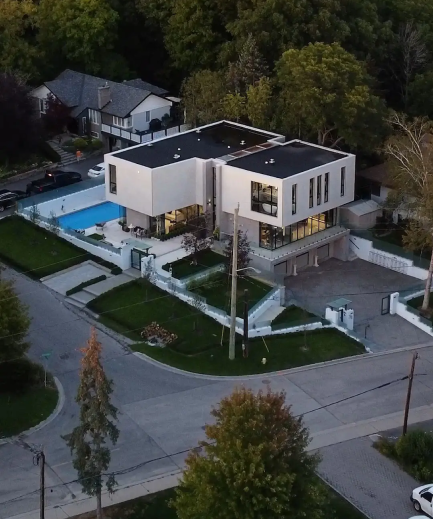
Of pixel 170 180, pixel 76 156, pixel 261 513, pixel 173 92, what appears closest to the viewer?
pixel 261 513

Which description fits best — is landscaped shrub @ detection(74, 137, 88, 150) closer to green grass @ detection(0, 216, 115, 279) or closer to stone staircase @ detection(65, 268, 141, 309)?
green grass @ detection(0, 216, 115, 279)

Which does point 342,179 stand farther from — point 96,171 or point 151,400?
point 151,400

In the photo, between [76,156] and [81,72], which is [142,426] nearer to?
[76,156]

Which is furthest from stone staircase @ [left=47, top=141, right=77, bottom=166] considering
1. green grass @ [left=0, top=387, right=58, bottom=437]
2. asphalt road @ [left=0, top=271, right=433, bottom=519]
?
green grass @ [left=0, top=387, right=58, bottom=437]

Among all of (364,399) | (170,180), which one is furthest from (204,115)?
(364,399)

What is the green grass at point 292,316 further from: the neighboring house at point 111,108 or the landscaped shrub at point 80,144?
the landscaped shrub at point 80,144

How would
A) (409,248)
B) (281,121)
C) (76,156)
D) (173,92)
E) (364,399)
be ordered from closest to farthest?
(364,399)
(409,248)
(281,121)
(76,156)
(173,92)

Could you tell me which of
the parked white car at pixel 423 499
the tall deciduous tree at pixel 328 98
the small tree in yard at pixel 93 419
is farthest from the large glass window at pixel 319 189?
the small tree in yard at pixel 93 419
